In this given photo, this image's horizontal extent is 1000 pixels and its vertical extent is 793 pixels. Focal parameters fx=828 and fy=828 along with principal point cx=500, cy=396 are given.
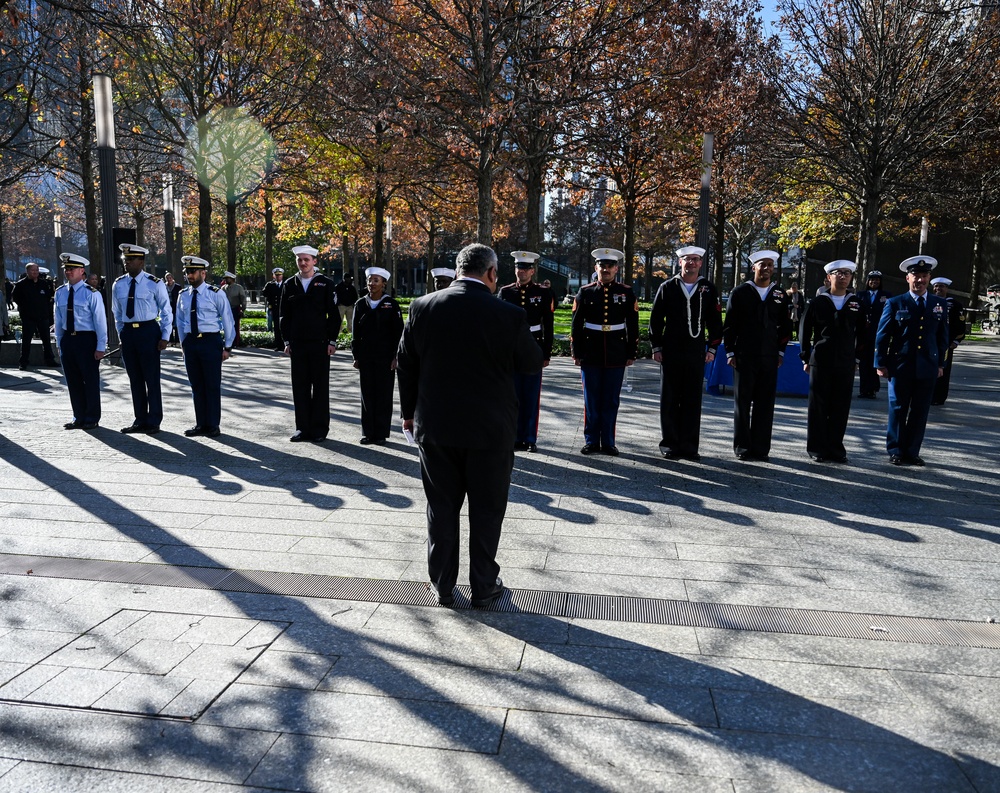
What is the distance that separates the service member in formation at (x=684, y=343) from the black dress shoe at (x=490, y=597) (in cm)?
416

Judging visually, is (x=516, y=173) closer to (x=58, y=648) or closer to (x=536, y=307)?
(x=536, y=307)

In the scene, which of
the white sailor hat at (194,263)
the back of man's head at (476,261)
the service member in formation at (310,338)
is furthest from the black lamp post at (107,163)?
the back of man's head at (476,261)

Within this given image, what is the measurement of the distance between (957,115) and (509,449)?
1813 cm

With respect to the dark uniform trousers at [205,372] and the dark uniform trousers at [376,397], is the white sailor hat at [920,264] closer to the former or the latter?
the dark uniform trousers at [376,397]

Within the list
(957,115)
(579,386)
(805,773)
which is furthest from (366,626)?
(957,115)

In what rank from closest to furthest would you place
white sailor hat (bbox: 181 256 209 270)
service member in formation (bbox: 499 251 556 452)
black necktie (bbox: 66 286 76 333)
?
service member in formation (bbox: 499 251 556 452) < white sailor hat (bbox: 181 256 209 270) < black necktie (bbox: 66 286 76 333)

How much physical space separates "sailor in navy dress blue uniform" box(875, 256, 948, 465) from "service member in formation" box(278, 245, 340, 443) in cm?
575

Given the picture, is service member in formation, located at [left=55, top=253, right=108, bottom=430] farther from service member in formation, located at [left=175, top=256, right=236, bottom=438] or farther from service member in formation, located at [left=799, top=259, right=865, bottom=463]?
service member in formation, located at [left=799, top=259, right=865, bottom=463]

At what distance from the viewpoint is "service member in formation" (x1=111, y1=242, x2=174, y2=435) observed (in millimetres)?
9492

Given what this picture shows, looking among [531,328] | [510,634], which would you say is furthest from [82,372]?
[510,634]

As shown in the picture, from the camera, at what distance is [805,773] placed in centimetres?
298

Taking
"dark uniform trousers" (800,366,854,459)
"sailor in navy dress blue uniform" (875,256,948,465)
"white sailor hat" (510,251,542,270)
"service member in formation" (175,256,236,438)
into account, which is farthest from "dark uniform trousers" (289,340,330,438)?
"sailor in navy dress blue uniform" (875,256,948,465)

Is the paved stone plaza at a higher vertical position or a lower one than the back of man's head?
lower

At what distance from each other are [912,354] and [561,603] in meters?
5.31
